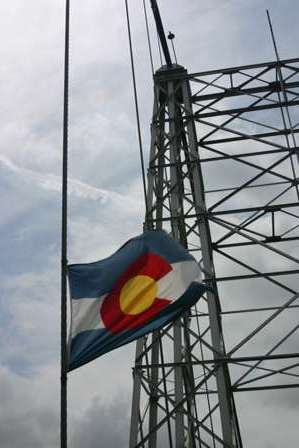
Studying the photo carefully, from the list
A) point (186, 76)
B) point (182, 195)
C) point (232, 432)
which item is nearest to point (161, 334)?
point (232, 432)

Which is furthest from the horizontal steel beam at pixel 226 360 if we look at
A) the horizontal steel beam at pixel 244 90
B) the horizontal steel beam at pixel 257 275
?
the horizontal steel beam at pixel 244 90

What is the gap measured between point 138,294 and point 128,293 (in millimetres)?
130

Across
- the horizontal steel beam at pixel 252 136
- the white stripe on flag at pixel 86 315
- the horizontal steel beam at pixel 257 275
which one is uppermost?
the horizontal steel beam at pixel 252 136

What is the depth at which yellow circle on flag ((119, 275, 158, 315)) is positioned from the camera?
6.81 m

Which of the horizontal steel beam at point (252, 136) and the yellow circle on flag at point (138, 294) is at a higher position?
the horizontal steel beam at point (252, 136)

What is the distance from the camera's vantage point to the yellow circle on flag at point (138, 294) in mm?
6812

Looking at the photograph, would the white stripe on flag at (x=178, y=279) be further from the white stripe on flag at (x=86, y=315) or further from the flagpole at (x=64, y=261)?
the flagpole at (x=64, y=261)

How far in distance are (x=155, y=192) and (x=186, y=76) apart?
3.34 m

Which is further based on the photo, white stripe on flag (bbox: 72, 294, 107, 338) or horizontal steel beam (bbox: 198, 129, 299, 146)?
horizontal steel beam (bbox: 198, 129, 299, 146)

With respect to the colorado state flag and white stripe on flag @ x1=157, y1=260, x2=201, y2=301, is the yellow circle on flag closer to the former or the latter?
the colorado state flag

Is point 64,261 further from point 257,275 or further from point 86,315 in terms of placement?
point 257,275

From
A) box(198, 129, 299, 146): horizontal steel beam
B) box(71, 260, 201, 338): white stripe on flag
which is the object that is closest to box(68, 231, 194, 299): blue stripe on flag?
box(71, 260, 201, 338): white stripe on flag

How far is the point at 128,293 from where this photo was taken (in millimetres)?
6996

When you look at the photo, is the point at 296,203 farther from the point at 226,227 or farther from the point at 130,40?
the point at 130,40
